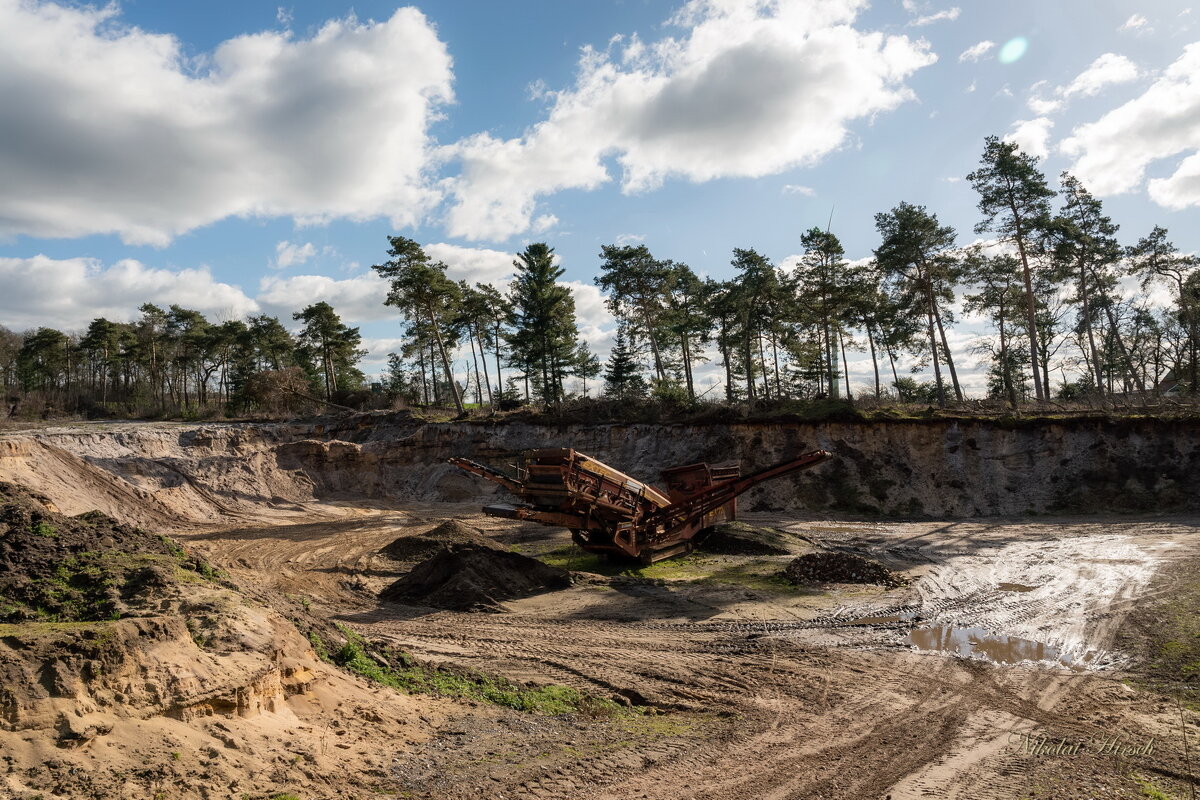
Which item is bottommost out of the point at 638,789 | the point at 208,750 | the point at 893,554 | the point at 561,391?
the point at 893,554

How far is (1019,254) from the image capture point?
3014 cm

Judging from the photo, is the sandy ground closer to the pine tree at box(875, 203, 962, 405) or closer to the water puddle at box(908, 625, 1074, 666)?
the water puddle at box(908, 625, 1074, 666)

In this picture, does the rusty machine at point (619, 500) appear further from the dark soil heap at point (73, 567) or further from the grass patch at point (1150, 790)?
the grass patch at point (1150, 790)

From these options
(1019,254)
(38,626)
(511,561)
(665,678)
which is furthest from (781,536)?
(1019,254)

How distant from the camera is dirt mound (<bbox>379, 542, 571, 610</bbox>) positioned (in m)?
13.1

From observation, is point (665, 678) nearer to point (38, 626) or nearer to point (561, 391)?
point (38, 626)

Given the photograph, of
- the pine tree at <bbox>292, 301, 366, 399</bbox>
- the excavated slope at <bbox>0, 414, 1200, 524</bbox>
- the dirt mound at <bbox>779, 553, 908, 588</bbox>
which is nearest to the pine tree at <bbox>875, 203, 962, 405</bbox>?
the excavated slope at <bbox>0, 414, 1200, 524</bbox>

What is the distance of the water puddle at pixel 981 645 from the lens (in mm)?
9801

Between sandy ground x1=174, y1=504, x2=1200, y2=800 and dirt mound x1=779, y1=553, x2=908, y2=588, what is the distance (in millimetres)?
522

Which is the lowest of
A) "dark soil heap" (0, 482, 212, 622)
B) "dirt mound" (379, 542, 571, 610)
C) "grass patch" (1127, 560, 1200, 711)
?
"grass patch" (1127, 560, 1200, 711)

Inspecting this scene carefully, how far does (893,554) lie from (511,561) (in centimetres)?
1176

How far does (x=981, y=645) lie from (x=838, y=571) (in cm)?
454

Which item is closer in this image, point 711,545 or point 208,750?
point 208,750

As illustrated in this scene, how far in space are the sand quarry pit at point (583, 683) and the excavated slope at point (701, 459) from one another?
11610 millimetres
